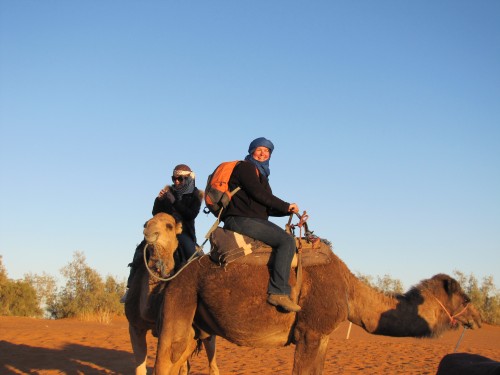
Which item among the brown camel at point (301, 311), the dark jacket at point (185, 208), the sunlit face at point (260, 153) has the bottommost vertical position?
the brown camel at point (301, 311)

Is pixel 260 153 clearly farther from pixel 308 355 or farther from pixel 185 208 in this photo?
pixel 308 355

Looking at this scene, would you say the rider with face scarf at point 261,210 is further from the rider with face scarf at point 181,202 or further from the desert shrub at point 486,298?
the desert shrub at point 486,298

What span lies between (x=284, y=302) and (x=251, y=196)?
4.71ft

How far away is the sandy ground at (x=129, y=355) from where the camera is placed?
1573 centimetres

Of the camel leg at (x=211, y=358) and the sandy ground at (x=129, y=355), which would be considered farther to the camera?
the sandy ground at (x=129, y=355)

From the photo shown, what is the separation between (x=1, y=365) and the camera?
617 inches

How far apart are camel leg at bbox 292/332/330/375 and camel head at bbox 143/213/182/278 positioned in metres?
1.94

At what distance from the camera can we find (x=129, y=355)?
1788cm

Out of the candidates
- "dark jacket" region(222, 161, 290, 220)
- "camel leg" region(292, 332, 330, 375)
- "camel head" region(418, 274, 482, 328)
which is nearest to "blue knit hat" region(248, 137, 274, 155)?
"dark jacket" region(222, 161, 290, 220)

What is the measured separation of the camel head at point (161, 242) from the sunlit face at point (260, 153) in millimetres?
1442

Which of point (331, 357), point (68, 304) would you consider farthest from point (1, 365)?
point (68, 304)

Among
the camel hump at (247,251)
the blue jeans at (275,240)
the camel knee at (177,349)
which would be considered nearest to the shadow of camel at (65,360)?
the camel knee at (177,349)

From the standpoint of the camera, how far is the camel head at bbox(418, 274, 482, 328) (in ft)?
25.3

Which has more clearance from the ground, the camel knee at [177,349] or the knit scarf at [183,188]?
the knit scarf at [183,188]
